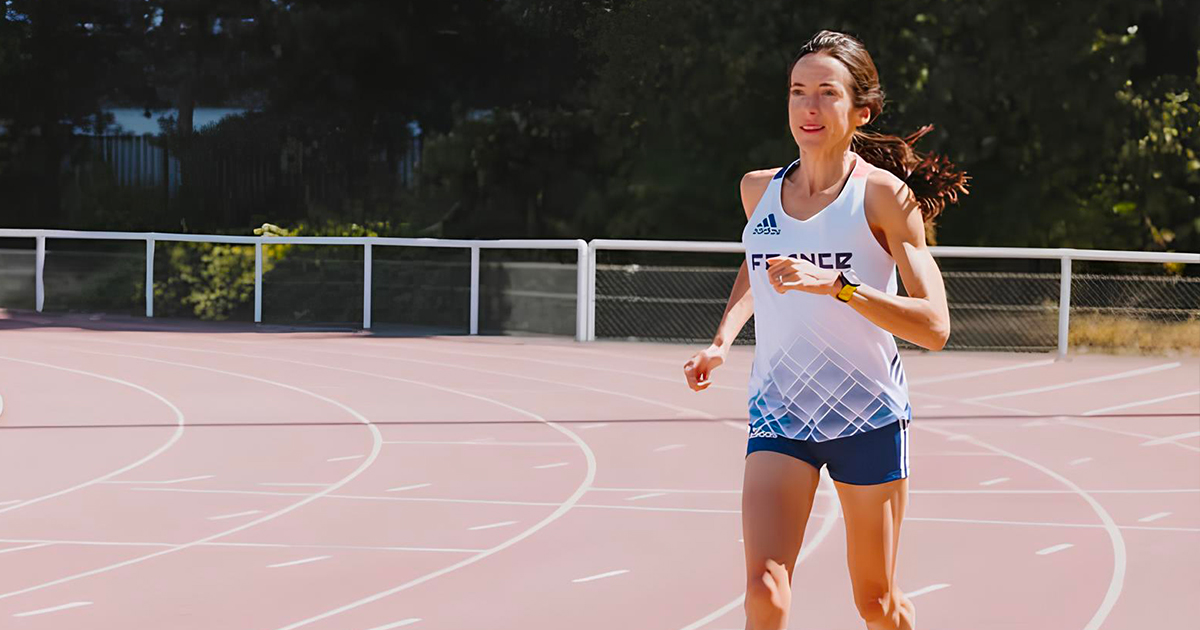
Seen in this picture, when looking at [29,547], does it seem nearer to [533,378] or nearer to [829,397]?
[829,397]

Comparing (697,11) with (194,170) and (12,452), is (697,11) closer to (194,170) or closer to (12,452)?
(194,170)

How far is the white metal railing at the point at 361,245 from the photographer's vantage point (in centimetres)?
2100

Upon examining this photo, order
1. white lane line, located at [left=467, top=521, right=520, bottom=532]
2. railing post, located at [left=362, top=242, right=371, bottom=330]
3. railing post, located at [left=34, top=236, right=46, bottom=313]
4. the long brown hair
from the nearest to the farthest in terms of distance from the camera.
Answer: the long brown hair, white lane line, located at [left=467, top=521, right=520, bottom=532], railing post, located at [left=362, top=242, right=371, bottom=330], railing post, located at [left=34, top=236, right=46, bottom=313]

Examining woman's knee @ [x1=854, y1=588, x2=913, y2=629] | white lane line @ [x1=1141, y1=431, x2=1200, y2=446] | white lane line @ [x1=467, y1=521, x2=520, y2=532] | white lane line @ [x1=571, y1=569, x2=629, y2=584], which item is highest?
woman's knee @ [x1=854, y1=588, x2=913, y2=629]

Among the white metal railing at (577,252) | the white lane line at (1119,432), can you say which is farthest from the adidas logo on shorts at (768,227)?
the white metal railing at (577,252)

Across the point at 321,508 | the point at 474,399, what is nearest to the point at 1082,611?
the point at 321,508

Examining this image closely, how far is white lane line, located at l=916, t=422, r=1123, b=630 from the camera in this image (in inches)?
267

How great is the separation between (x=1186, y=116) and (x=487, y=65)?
38.4ft

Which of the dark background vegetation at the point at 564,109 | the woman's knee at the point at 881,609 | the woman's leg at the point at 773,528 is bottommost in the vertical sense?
the woman's knee at the point at 881,609

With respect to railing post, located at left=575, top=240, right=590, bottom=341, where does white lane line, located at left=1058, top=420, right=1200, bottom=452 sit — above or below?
below

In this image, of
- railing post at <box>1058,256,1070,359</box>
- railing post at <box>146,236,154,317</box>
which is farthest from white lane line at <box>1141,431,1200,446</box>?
railing post at <box>146,236,154,317</box>

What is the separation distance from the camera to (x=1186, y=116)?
24.5 meters

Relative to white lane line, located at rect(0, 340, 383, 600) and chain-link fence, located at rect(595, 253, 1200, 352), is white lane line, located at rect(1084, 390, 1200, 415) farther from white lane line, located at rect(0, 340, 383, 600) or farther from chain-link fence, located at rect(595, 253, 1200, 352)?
white lane line, located at rect(0, 340, 383, 600)

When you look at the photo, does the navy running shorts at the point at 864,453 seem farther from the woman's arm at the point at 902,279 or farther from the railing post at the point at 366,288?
the railing post at the point at 366,288
